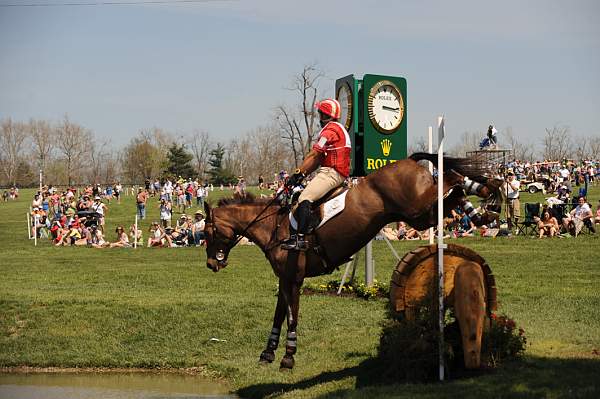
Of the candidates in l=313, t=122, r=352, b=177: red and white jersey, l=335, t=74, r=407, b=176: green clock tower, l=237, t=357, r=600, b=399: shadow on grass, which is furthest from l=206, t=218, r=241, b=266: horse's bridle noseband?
l=335, t=74, r=407, b=176: green clock tower

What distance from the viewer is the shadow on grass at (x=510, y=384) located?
8.52m

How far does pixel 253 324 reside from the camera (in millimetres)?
16703

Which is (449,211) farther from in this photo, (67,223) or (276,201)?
(67,223)

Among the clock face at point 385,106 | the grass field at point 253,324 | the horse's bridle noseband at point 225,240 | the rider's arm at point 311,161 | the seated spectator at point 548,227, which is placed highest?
the clock face at point 385,106

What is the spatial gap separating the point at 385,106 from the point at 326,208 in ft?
21.0

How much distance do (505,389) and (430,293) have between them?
1807mm

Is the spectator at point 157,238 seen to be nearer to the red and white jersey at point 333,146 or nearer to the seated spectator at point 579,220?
the seated spectator at point 579,220

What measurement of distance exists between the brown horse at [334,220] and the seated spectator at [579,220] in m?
22.6

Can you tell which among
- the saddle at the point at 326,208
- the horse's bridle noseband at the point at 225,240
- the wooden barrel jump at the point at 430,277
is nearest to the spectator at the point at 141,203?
the horse's bridle noseband at the point at 225,240

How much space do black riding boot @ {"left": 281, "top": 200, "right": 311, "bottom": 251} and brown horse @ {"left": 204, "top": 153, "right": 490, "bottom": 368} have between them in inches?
7.8

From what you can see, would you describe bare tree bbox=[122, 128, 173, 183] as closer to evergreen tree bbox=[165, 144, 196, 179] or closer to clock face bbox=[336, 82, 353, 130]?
evergreen tree bbox=[165, 144, 196, 179]

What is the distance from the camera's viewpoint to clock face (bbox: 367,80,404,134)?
54.6 ft

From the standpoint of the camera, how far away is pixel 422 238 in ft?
111

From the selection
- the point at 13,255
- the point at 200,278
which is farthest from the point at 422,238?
the point at 13,255
